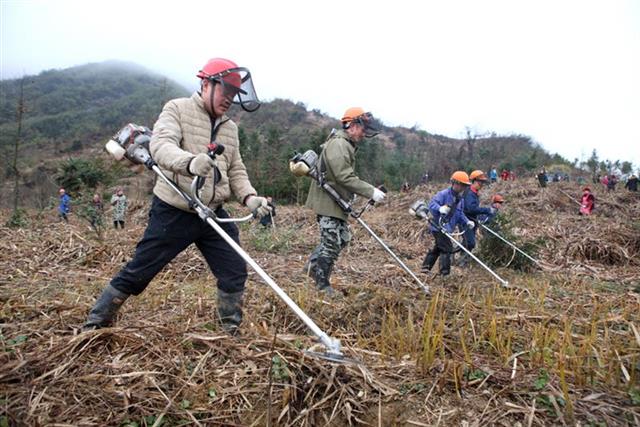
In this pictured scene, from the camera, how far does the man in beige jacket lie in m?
2.52

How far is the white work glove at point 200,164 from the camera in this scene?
7.39 feet

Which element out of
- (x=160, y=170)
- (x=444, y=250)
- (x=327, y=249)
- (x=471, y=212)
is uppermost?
(x=160, y=170)

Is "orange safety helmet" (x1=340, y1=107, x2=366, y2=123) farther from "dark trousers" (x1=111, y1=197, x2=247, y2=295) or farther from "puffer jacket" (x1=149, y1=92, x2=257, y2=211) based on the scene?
"dark trousers" (x1=111, y1=197, x2=247, y2=295)

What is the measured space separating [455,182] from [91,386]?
526 centimetres

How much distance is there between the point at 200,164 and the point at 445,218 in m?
4.51

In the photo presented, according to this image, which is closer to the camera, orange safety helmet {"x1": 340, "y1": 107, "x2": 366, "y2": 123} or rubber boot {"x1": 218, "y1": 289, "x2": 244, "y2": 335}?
rubber boot {"x1": 218, "y1": 289, "x2": 244, "y2": 335}

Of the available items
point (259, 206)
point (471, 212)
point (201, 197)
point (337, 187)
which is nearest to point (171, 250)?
point (201, 197)

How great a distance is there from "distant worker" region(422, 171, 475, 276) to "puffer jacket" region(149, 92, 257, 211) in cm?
355

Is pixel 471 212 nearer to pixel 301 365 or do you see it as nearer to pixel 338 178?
pixel 338 178

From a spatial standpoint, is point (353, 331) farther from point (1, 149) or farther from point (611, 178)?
point (1, 149)

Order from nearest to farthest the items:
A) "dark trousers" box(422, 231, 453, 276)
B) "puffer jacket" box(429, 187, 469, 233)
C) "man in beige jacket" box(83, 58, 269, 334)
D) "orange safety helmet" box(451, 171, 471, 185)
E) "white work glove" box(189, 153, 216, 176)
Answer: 1. "white work glove" box(189, 153, 216, 176)
2. "man in beige jacket" box(83, 58, 269, 334)
3. "dark trousers" box(422, 231, 453, 276)
4. "orange safety helmet" box(451, 171, 471, 185)
5. "puffer jacket" box(429, 187, 469, 233)

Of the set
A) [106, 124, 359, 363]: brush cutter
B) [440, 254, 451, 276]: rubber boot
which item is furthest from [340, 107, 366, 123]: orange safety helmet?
[440, 254, 451, 276]: rubber boot

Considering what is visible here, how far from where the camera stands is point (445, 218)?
19.4 feet

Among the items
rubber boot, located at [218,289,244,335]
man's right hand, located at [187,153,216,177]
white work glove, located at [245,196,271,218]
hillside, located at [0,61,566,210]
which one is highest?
man's right hand, located at [187,153,216,177]
